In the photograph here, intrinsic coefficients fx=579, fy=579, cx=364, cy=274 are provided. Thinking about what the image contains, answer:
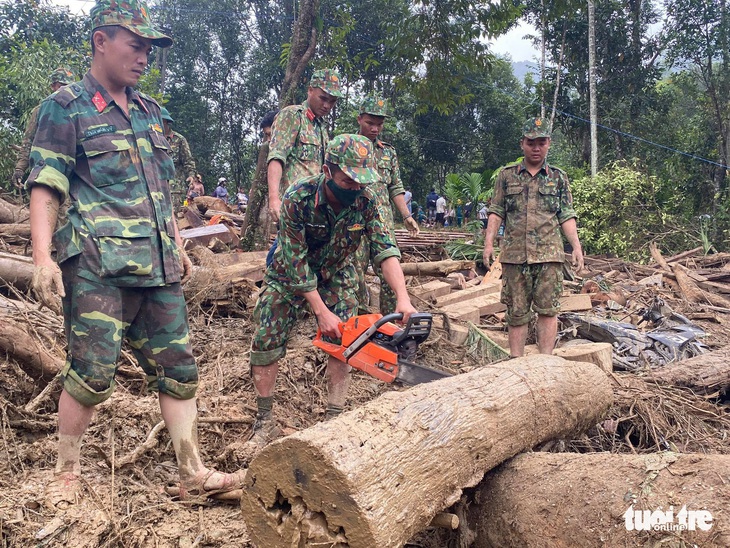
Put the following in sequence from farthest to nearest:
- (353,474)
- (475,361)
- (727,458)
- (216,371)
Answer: (475,361) < (216,371) < (727,458) < (353,474)

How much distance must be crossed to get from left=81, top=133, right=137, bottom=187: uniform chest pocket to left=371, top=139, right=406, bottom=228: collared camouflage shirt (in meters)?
2.64

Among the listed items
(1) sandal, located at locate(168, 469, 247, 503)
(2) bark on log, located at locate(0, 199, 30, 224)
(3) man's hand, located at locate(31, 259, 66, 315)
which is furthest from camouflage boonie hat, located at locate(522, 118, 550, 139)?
(2) bark on log, located at locate(0, 199, 30, 224)

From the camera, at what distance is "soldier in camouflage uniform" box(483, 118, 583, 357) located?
15.6 feet

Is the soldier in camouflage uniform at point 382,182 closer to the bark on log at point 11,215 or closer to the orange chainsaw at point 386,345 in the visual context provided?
the orange chainsaw at point 386,345

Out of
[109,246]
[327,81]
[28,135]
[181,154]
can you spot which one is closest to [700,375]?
[327,81]

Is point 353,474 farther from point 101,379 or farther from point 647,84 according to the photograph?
point 647,84

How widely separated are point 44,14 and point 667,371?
666 inches

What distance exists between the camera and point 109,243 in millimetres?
2340

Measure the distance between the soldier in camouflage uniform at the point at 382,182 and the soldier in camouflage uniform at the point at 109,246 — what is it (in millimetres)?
1957

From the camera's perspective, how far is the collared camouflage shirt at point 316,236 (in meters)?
3.09

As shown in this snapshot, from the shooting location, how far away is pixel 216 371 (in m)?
4.20

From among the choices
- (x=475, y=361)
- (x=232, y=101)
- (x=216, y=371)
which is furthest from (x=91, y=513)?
(x=232, y=101)

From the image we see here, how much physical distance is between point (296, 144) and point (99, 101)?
215cm

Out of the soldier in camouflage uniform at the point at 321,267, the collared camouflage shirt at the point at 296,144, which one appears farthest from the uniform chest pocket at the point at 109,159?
the collared camouflage shirt at the point at 296,144
